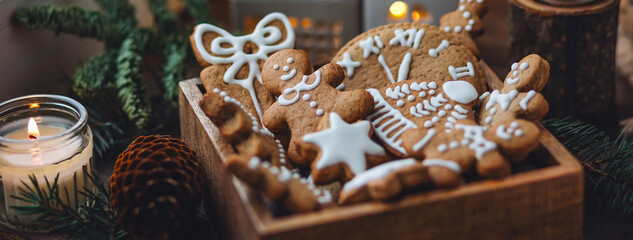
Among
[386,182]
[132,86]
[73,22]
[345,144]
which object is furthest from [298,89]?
[73,22]

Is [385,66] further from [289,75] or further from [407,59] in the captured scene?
[289,75]

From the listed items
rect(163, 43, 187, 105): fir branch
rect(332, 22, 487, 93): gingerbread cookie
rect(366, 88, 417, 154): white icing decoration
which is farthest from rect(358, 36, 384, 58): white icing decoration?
rect(163, 43, 187, 105): fir branch

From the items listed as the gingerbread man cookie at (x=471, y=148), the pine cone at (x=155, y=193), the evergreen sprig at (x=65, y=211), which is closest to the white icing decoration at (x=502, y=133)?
the gingerbread man cookie at (x=471, y=148)

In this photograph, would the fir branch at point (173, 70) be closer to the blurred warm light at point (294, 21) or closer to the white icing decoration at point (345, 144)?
the blurred warm light at point (294, 21)

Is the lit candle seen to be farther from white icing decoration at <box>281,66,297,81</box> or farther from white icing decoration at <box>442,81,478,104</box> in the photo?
white icing decoration at <box>442,81,478,104</box>

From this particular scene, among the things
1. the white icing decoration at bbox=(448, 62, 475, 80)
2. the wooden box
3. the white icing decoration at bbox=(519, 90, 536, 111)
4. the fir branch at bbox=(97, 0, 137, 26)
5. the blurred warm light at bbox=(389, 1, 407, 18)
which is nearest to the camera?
the wooden box

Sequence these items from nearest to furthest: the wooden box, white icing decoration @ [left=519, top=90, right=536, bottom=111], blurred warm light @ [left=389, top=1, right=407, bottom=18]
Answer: the wooden box, white icing decoration @ [left=519, top=90, right=536, bottom=111], blurred warm light @ [left=389, top=1, right=407, bottom=18]
